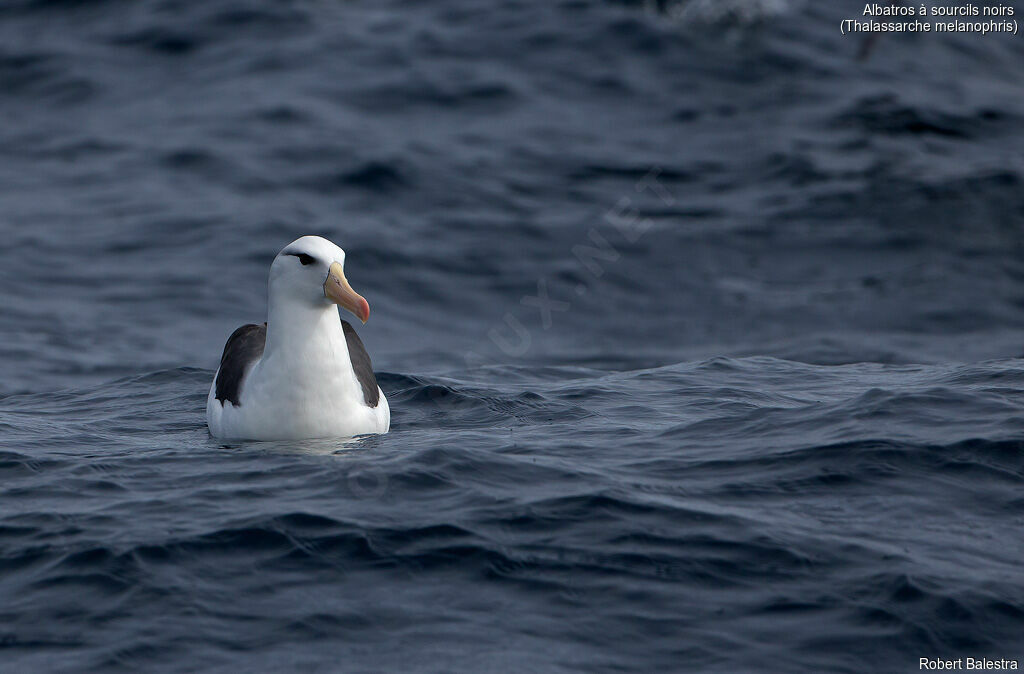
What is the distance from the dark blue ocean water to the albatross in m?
0.28

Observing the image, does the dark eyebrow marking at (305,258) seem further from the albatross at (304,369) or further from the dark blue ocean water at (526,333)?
the dark blue ocean water at (526,333)

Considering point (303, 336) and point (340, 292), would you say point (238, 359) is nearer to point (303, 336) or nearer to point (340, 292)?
point (303, 336)

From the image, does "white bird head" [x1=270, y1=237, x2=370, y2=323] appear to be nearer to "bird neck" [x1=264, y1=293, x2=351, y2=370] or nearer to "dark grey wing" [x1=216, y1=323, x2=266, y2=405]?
"bird neck" [x1=264, y1=293, x2=351, y2=370]

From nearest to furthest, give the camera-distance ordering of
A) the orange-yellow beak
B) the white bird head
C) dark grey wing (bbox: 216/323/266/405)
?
1. the orange-yellow beak
2. the white bird head
3. dark grey wing (bbox: 216/323/266/405)

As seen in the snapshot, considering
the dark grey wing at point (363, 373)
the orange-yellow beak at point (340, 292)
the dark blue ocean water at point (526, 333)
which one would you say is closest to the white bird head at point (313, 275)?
the orange-yellow beak at point (340, 292)

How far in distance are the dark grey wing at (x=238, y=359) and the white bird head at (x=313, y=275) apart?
725mm

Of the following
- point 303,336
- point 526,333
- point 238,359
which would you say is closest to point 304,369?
point 303,336

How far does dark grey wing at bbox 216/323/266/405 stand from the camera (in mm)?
9648

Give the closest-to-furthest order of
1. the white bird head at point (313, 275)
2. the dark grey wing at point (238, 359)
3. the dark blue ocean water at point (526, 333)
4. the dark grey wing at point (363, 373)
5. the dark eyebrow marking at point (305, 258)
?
the dark blue ocean water at point (526, 333), the white bird head at point (313, 275), the dark eyebrow marking at point (305, 258), the dark grey wing at point (363, 373), the dark grey wing at point (238, 359)

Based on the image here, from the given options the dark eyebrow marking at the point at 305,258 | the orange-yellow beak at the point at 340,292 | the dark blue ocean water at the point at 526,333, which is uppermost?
the dark eyebrow marking at the point at 305,258

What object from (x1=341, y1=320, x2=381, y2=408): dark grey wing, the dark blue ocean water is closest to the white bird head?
(x1=341, y1=320, x2=381, y2=408): dark grey wing

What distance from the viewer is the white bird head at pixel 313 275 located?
909 cm

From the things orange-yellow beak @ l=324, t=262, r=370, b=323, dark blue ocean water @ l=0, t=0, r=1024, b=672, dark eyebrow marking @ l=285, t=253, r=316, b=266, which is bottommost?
dark blue ocean water @ l=0, t=0, r=1024, b=672

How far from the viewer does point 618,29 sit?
922 inches
